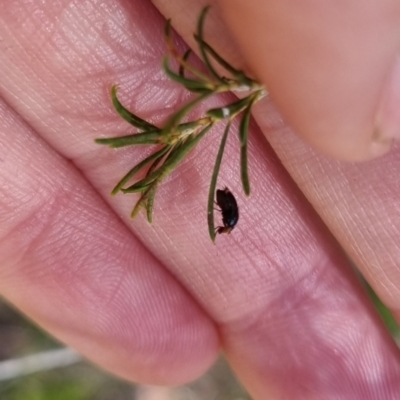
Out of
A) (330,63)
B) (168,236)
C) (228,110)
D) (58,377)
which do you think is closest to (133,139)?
(228,110)

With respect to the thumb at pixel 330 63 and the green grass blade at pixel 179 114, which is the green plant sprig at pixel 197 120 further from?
the thumb at pixel 330 63

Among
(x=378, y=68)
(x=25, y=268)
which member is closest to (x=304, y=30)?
(x=378, y=68)

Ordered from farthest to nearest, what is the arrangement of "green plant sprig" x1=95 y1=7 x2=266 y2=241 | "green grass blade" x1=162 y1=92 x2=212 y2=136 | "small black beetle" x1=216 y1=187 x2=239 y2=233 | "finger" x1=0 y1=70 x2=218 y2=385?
"finger" x1=0 y1=70 x2=218 y2=385 < "small black beetle" x1=216 y1=187 x2=239 y2=233 < "green plant sprig" x1=95 y1=7 x2=266 y2=241 < "green grass blade" x1=162 y1=92 x2=212 y2=136

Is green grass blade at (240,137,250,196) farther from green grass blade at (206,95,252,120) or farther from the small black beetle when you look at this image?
the small black beetle

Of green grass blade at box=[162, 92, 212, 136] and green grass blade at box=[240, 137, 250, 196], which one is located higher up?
green grass blade at box=[162, 92, 212, 136]

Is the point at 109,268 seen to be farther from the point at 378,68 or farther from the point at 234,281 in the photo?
the point at 378,68

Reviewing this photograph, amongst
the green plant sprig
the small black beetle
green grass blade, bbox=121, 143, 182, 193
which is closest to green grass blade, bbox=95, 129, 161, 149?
the green plant sprig

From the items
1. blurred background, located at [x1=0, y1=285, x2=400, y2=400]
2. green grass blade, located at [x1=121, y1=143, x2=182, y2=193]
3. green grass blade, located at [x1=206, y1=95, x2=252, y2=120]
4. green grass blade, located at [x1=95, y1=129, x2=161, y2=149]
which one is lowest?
blurred background, located at [x1=0, y1=285, x2=400, y2=400]
